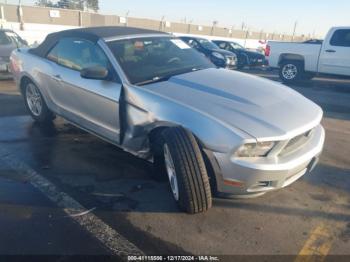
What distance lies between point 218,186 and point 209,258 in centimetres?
67

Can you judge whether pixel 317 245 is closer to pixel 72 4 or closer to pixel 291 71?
pixel 291 71

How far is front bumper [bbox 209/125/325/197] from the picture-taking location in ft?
10.0

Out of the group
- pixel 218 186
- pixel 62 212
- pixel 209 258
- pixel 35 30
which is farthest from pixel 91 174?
pixel 35 30

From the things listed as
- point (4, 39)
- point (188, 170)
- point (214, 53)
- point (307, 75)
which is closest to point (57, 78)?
point (188, 170)

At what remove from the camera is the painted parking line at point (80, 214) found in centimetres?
291

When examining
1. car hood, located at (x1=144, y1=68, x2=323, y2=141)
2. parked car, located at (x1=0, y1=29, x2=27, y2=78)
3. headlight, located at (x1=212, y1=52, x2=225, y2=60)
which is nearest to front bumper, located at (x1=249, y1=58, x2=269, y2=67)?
headlight, located at (x1=212, y1=52, x2=225, y2=60)

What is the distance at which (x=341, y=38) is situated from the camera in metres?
11.2

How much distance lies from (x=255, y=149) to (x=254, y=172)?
0.65 feet

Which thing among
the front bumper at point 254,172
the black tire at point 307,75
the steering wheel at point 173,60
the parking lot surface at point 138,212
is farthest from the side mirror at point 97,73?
the black tire at point 307,75

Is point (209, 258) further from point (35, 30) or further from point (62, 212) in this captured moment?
point (35, 30)

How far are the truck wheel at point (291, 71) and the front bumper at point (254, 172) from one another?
980 centimetres

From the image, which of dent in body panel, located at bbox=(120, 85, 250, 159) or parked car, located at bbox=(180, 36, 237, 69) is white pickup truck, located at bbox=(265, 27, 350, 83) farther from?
dent in body panel, located at bbox=(120, 85, 250, 159)

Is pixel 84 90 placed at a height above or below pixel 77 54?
below

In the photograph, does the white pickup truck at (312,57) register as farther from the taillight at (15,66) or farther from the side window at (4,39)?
the taillight at (15,66)
